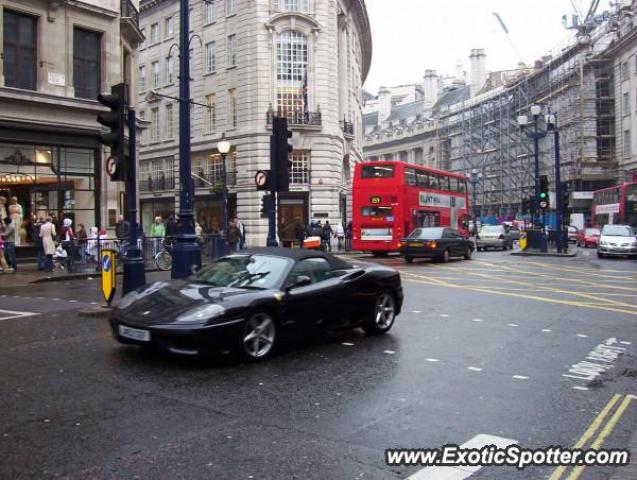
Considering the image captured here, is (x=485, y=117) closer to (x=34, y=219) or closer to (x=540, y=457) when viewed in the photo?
(x=34, y=219)

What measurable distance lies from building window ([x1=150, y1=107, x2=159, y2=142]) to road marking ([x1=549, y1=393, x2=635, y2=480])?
4506cm

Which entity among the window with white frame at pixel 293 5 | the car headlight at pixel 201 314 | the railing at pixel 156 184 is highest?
the window with white frame at pixel 293 5

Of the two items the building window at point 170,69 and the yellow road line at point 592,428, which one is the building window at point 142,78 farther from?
the yellow road line at point 592,428

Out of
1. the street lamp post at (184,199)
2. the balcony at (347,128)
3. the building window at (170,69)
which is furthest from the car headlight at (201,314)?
the building window at (170,69)

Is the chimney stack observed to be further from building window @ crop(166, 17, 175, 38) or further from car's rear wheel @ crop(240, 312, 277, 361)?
car's rear wheel @ crop(240, 312, 277, 361)

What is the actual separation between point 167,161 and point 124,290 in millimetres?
37385

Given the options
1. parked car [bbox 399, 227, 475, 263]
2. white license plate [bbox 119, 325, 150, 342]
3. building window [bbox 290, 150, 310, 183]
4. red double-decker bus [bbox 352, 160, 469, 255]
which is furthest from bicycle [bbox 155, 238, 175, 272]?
building window [bbox 290, 150, 310, 183]

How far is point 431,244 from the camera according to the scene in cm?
2259

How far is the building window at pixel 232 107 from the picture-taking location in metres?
40.7

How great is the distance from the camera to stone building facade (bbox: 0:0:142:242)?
69.1 ft

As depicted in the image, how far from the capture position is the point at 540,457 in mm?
4062

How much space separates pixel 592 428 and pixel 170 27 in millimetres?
47006

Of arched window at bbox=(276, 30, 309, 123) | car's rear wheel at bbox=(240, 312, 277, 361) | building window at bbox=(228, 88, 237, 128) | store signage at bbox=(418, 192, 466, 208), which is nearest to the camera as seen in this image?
car's rear wheel at bbox=(240, 312, 277, 361)

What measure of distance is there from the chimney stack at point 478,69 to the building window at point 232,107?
45123 millimetres
